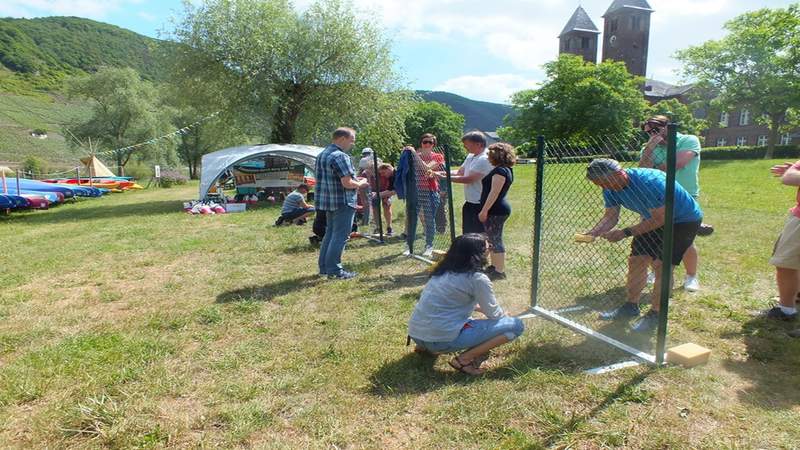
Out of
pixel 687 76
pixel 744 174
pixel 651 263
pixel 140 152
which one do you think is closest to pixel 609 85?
pixel 687 76

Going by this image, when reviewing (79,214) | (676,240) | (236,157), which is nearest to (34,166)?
(79,214)

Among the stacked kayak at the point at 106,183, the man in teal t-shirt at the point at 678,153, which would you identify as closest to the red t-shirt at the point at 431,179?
the man in teal t-shirt at the point at 678,153

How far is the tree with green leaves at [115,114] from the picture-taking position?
3969cm

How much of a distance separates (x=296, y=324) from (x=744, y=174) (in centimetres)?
2250

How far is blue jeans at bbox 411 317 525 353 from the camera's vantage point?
3.12m

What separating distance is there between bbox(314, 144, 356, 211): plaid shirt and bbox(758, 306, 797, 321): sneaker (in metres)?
4.16

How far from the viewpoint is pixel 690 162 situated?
14.6 feet

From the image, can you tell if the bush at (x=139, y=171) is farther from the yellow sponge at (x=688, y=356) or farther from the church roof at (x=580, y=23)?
the church roof at (x=580, y=23)

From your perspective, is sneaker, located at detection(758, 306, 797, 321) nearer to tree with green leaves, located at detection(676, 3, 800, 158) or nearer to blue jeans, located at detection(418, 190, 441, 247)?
blue jeans, located at detection(418, 190, 441, 247)

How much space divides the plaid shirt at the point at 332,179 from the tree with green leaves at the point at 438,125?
72889mm

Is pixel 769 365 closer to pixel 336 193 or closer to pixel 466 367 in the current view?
pixel 466 367

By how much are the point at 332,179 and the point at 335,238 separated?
2.37 feet

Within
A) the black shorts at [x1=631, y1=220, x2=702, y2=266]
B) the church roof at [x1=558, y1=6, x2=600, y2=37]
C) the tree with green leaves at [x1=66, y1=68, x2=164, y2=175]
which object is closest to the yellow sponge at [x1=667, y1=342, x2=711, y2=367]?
the black shorts at [x1=631, y1=220, x2=702, y2=266]

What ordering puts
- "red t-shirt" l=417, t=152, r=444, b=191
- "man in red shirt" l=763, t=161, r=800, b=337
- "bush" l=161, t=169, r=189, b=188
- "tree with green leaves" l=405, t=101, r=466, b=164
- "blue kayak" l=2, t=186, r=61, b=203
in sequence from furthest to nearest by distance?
1. "tree with green leaves" l=405, t=101, r=466, b=164
2. "bush" l=161, t=169, r=189, b=188
3. "blue kayak" l=2, t=186, r=61, b=203
4. "red t-shirt" l=417, t=152, r=444, b=191
5. "man in red shirt" l=763, t=161, r=800, b=337
